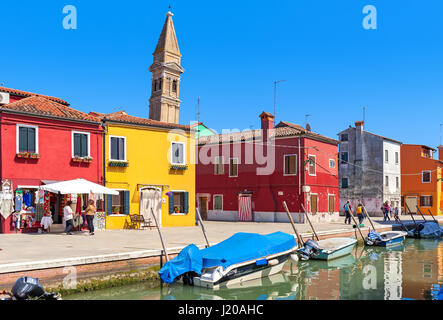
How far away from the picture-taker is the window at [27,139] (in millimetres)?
17353

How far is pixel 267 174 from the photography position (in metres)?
29.5

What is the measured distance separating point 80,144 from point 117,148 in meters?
1.92

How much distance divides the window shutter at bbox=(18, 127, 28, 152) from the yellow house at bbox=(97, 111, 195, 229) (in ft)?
12.0

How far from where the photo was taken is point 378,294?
1076 cm

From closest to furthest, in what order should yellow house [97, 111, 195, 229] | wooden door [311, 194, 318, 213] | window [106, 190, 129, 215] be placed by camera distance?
window [106, 190, 129, 215] < yellow house [97, 111, 195, 229] < wooden door [311, 194, 318, 213]

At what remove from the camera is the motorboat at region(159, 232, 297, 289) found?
10672mm

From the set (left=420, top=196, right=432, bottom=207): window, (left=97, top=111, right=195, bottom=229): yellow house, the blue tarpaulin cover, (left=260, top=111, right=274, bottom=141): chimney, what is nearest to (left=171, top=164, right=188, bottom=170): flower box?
(left=97, top=111, right=195, bottom=229): yellow house

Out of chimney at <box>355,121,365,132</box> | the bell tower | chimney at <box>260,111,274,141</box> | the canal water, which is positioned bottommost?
the canal water

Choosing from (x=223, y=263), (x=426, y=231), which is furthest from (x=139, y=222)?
(x=426, y=231)

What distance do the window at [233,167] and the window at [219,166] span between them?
2.42ft

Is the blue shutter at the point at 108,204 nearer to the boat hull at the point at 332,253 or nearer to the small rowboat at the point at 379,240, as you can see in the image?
the boat hull at the point at 332,253

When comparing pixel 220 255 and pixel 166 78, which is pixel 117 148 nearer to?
pixel 220 255

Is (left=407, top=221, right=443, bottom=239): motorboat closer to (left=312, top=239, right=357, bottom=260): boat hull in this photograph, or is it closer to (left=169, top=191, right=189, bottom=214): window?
(left=312, top=239, right=357, bottom=260): boat hull
